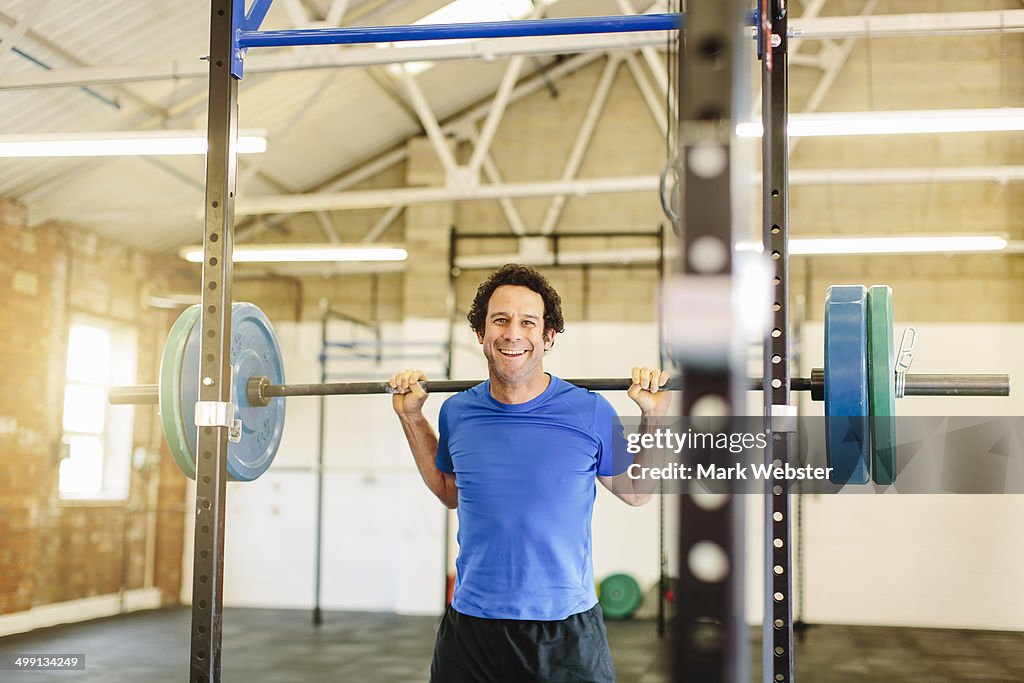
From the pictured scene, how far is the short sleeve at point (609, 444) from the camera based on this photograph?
82.3 inches

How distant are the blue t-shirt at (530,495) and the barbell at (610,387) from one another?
194 millimetres

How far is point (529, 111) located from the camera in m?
8.52

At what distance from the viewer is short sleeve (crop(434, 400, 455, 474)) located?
2199 millimetres

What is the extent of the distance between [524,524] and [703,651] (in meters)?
1.55

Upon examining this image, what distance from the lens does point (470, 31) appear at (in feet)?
7.27

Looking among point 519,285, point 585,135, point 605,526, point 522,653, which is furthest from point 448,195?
point 522,653

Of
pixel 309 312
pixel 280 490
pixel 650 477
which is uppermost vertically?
pixel 309 312

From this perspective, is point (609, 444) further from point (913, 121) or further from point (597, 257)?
point (597, 257)

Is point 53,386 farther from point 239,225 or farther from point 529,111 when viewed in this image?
point 529,111

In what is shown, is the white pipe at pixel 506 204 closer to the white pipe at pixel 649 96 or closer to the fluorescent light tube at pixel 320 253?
the fluorescent light tube at pixel 320 253

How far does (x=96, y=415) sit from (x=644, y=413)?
6.83m

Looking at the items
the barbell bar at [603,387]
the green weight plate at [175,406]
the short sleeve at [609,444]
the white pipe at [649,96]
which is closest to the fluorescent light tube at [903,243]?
the white pipe at [649,96]

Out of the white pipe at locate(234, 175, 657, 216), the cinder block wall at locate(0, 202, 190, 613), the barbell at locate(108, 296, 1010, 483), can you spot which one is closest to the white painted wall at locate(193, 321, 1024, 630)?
the cinder block wall at locate(0, 202, 190, 613)

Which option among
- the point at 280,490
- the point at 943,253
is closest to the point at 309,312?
the point at 280,490
